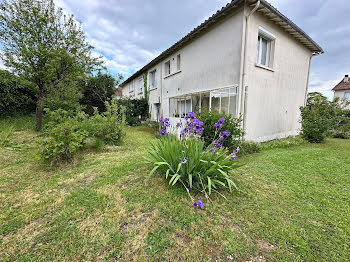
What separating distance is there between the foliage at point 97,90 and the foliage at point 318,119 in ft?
52.1

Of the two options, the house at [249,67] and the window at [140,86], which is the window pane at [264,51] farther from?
the window at [140,86]

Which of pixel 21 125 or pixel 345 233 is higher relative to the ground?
pixel 21 125

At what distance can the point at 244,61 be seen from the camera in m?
5.91

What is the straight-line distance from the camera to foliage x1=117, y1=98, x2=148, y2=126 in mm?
13674

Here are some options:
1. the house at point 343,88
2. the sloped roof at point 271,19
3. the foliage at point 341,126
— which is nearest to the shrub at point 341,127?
the foliage at point 341,126

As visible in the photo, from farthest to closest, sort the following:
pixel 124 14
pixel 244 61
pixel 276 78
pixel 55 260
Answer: pixel 124 14 < pixel 276 78 < pixel 244 61 < pixel 55 260

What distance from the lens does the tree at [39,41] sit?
6.46 m

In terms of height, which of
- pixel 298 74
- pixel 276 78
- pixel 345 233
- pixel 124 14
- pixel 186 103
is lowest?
pixel 345 233

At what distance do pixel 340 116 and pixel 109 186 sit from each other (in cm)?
1374

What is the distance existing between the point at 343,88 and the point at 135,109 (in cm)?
3053

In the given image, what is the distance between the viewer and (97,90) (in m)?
15.1

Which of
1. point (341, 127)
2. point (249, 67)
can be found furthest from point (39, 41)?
point (341, 127)

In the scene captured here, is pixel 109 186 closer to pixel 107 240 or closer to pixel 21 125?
pixel 107 240

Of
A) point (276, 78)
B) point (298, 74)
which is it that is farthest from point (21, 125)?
point (298, 74)
